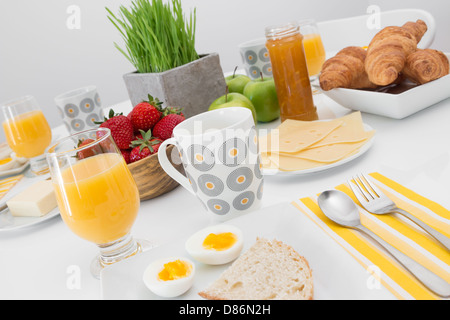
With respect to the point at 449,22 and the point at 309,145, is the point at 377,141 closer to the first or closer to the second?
the point at 309,145

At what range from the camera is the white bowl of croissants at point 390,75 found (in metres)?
0.92

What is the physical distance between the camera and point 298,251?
579 mm

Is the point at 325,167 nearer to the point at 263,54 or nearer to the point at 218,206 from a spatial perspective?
the point at 218,206

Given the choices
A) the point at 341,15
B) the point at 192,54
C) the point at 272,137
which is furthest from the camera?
the point at 341,15

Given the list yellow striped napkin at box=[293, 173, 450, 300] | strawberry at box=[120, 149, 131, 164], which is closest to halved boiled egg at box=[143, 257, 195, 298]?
yellow striped napkin at box=[293, 173, 450, 300]

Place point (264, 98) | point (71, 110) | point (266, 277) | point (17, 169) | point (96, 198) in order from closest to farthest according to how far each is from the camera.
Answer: point (266, 277) < point (96, 198) < point (264, 98) < point (17, 169) < point (71, 110)

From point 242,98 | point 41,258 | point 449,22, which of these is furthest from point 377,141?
point 449,22

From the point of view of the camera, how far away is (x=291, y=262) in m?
0.55

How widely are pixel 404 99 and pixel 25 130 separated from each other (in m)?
1.02

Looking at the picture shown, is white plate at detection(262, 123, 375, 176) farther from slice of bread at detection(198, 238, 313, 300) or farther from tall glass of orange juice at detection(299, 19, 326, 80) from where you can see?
tall glass of orange juice at detection(299, 19, 326, 80)

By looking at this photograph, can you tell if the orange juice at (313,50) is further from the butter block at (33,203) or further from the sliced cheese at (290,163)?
the butter block at (33,203)

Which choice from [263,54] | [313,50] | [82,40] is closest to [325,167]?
[263,54]

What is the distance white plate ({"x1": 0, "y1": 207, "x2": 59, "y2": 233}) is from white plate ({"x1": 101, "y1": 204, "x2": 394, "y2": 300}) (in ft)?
1.11
